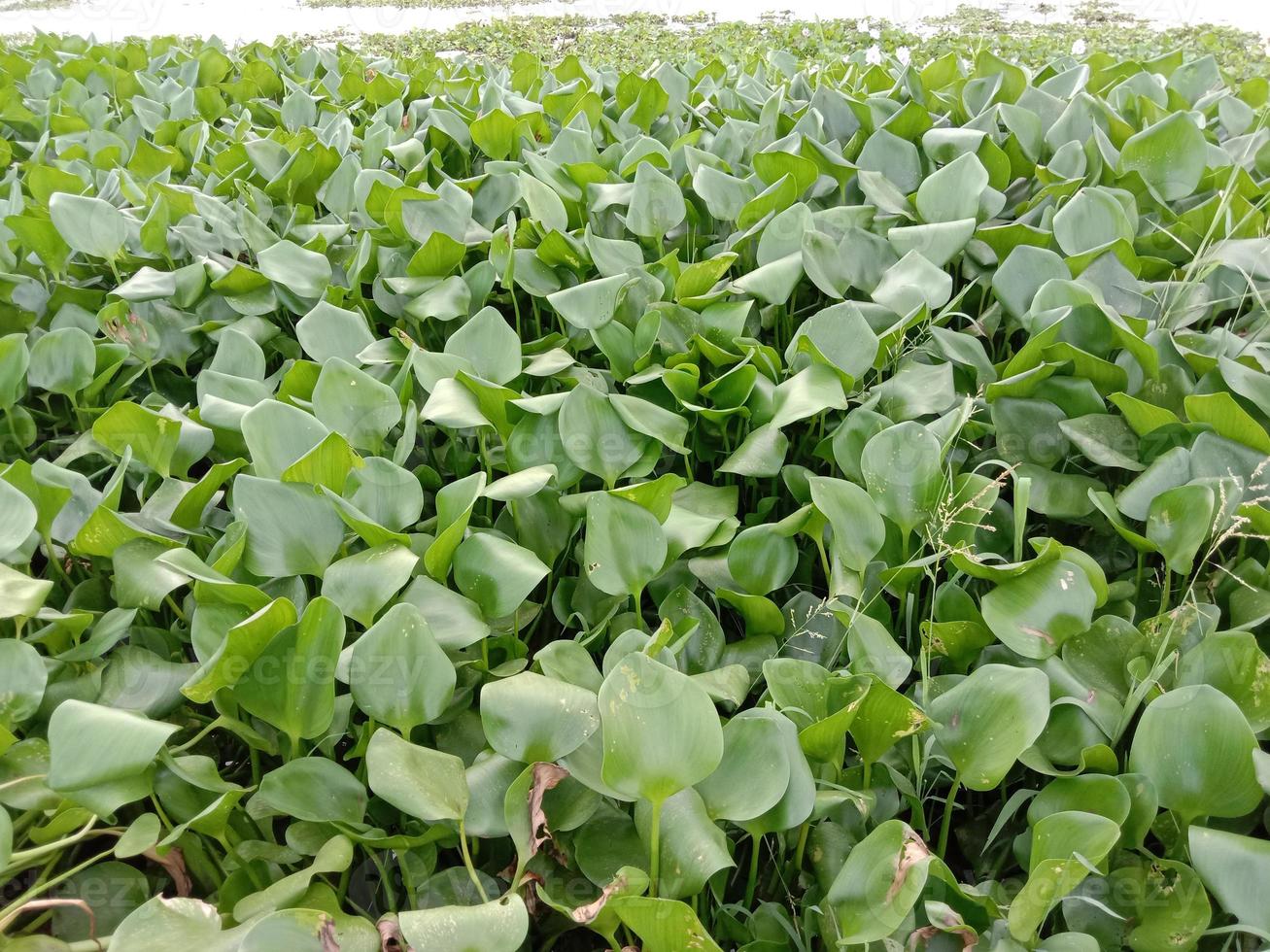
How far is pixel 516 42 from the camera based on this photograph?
229 inches

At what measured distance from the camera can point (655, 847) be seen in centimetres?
74

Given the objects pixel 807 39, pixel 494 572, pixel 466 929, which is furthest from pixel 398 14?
pixel 466 929

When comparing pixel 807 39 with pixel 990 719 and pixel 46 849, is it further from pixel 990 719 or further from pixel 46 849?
pixel 46 849

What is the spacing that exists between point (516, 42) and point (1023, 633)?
579 cm

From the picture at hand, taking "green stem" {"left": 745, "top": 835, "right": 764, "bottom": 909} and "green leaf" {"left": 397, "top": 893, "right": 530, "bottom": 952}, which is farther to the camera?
"green stem" {"left": 745, "top": 835, "right": 764, "bottom": 909}

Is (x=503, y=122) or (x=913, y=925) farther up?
(x=503, y=122)

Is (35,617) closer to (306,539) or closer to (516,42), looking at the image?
(306,539)

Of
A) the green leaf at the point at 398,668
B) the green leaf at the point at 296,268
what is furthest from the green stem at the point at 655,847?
the green leaf at the point at 296,268

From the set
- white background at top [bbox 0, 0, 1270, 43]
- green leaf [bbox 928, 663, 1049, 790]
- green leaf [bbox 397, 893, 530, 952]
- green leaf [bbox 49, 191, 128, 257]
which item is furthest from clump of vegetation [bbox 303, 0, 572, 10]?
green leaf [bbox 397, 893, 530, 952]

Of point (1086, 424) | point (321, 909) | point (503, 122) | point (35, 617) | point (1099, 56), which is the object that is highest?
point (1099, 56)

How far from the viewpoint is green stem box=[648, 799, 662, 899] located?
73cm

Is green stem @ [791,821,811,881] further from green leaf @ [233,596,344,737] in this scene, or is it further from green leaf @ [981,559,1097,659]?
green leaf @ [233,596,344,737]

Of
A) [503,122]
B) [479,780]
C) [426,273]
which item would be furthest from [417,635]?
[503,122]

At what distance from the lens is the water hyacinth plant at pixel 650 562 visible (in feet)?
2.46
